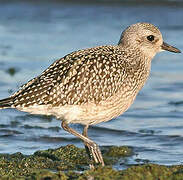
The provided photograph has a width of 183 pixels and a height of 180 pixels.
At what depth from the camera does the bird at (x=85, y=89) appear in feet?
25.9

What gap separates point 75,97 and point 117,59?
82cm

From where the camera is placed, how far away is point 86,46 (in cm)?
1473

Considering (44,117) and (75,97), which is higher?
(75,97)

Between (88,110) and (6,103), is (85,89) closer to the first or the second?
(88,110)

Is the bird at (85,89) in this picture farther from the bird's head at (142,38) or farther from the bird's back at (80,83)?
the bird's head at (142,38)

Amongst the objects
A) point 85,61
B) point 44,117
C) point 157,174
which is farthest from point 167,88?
point 157,174

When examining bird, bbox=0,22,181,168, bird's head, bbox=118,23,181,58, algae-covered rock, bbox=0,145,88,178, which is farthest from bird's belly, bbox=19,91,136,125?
bird's head, bbox=118,23,181,58

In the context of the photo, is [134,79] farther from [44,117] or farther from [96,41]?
[96,41]

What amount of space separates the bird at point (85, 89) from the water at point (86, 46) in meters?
1.02

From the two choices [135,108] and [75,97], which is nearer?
[75,97]

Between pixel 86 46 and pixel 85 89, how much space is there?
6.78 m

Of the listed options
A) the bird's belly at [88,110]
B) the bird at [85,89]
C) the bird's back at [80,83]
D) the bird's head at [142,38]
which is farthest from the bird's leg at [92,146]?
the bird's head at [142,38]

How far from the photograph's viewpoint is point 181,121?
1066cm

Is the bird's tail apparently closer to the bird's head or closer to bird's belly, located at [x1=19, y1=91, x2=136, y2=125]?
bird's belly, located at [x1=19, y1=91, x2=136, y2=125]
